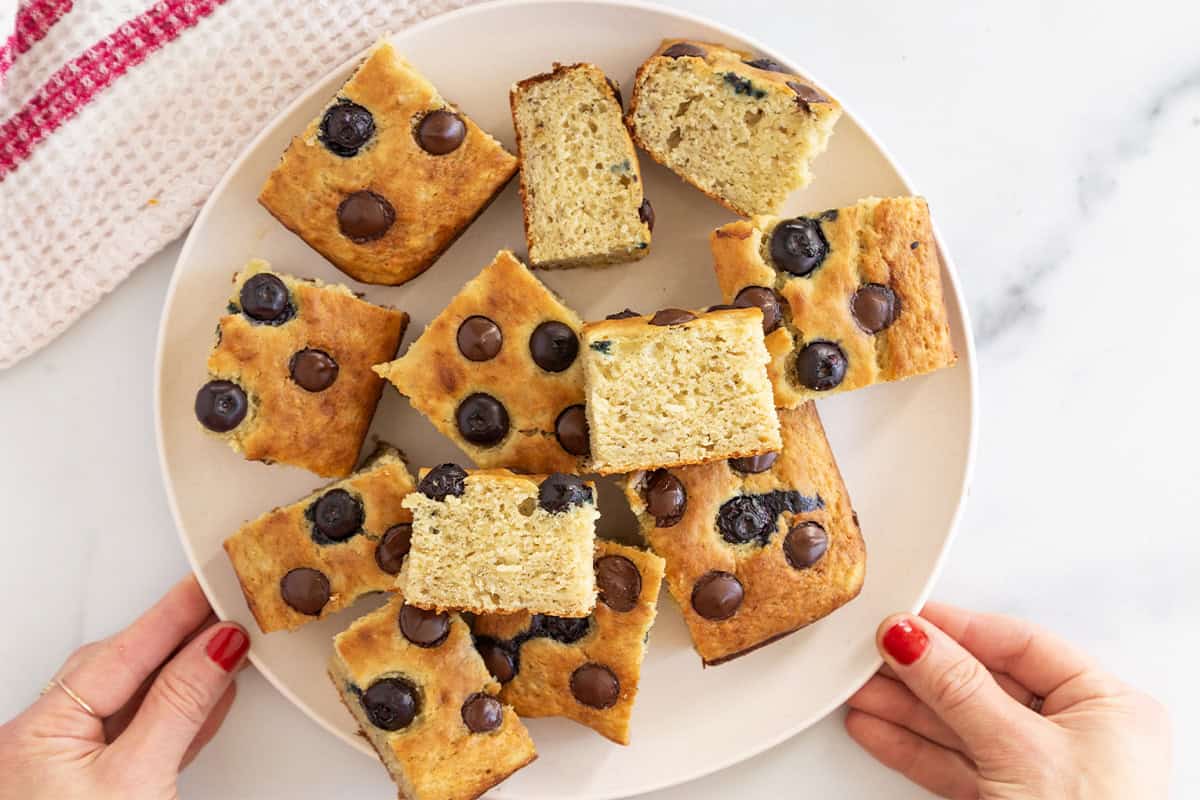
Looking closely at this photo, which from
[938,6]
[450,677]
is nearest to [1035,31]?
[938,6]

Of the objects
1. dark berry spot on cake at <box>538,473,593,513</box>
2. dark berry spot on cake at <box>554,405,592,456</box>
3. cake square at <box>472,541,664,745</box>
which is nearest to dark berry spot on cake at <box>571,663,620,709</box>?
cake square at <box>472,541,664,745</box>

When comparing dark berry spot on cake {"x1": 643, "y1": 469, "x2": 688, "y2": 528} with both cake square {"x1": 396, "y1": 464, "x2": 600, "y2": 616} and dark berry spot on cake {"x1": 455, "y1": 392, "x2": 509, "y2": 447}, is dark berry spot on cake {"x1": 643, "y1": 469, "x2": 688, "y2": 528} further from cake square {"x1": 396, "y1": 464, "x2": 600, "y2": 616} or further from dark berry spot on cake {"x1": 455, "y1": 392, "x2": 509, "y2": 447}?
dark berry spot on cake {"x1": 455, "y1": 392, "x2": 509, "y2": 447}

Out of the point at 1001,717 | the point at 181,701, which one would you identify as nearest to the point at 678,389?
the point at 1001,717

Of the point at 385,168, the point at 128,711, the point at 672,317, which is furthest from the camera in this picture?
the point at 128,711

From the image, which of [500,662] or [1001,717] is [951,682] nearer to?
[1001,717]

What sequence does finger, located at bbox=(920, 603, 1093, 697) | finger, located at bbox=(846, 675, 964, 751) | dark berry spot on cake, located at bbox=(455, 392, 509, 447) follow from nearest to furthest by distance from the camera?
dark berry spot on cake, located at bbox=(455, 392, 509, 447) → finger, located at bbox=(920, 603, 1093, 697) → finger, located at bbox=(846, 675, 964, 751)

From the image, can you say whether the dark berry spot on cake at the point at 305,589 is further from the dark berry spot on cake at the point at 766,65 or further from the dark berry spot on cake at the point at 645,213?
the dark berry spot on cake at the point at 766,65
